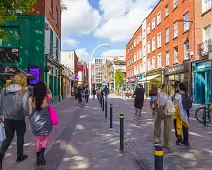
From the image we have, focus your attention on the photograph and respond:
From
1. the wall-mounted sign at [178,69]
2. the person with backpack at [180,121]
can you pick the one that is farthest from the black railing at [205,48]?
the person with backpack at [180,121]

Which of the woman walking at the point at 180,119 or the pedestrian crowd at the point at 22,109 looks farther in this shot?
the woman walking at the point at 180,119

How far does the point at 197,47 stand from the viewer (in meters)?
20.1

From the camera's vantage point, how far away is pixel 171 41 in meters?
26.5

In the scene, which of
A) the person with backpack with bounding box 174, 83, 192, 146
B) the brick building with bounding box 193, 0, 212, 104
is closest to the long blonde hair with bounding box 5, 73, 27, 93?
the person with backpack with bounding box 174, 83, 192, 146

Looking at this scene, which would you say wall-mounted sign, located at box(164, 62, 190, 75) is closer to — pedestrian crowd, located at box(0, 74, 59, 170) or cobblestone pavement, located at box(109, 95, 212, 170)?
cobblestone pavement, located at box(109, 95, 212, 170)

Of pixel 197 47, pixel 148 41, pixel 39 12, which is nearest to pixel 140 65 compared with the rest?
pixel 148 41

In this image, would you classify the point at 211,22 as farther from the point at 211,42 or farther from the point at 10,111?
the point at 10,111

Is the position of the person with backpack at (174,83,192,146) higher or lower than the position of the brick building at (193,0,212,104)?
lower

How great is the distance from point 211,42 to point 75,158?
16.4m

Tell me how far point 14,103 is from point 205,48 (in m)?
17.7

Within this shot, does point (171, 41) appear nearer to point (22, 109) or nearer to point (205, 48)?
point (205, 48)

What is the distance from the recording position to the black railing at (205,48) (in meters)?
18.0

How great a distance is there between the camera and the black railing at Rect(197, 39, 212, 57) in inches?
709

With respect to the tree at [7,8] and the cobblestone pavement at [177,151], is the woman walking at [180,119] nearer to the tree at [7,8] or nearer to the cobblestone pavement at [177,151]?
the cobblestone pavement at [177,151]
